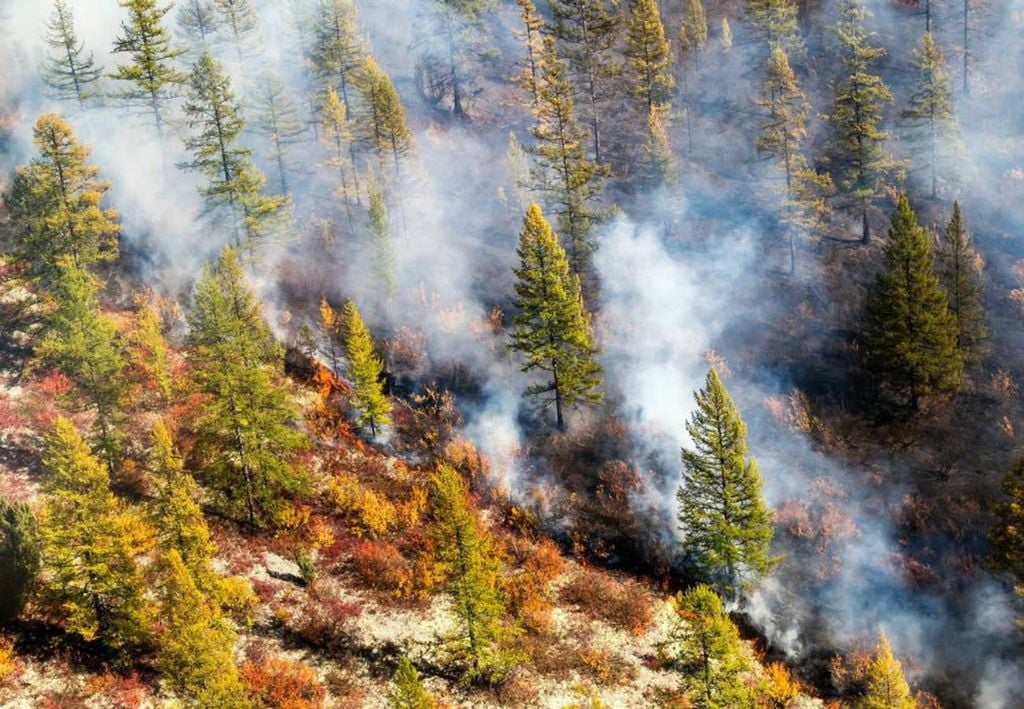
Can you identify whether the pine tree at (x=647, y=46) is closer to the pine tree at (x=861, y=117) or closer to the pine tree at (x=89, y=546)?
the pine tree at (x=861, y=117)

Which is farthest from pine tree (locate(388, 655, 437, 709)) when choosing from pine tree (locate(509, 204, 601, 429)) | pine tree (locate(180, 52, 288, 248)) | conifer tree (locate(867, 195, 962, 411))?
pine tree (locate(180, 52, 288, 248))

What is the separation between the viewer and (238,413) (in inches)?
1334

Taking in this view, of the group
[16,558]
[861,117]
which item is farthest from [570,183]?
[16,558]

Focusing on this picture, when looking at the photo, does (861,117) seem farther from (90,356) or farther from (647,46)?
(90,356)

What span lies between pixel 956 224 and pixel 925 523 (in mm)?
14784

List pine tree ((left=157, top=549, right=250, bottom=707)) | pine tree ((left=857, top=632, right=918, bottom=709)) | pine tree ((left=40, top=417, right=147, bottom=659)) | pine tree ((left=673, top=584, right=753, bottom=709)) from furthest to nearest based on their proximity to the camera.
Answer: pine tree ((left=40, top=417, right=147, bottom=659)) → pine tree ((left=673, top=584, right=753, bottom=709)) → pine tree ((left=857, top=632, right=918, bottom=709)) → pine tree ((left=157, top=549, right=250, bottom=707))

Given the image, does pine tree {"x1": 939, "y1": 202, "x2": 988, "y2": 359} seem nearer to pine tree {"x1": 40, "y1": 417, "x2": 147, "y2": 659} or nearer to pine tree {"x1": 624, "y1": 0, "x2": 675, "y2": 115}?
pine tree {"x1": 624, "y1": 0, "x2": 675, "y2": 115}

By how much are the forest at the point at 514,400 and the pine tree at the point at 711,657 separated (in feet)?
0.47

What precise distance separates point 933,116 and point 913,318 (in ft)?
72.8

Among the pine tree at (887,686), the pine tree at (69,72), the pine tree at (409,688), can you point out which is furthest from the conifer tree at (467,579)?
the pine tree at (69,72)

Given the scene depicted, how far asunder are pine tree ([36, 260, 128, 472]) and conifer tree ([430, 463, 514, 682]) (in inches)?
612

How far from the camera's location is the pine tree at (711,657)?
26.3m

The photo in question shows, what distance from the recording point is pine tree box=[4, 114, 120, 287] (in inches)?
1580

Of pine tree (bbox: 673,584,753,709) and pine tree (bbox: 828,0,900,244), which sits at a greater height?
pine tree (bbox: 828,0,900,244)
